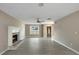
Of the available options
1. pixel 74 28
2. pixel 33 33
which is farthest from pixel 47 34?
pixel 74 28

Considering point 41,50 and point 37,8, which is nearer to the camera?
point 37,8

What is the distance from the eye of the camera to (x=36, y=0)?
2.77m

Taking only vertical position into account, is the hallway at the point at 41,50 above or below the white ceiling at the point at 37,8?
below

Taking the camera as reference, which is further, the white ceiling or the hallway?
the hallway

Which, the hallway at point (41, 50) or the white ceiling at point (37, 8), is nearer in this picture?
the white ceiling at point (37, 8)

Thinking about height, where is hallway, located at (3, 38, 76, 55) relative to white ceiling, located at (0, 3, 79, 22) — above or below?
below

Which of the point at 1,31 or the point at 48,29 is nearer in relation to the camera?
the point at 1,31

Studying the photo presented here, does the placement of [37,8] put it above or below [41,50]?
above

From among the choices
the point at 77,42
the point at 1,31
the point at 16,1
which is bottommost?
the point at 77,42

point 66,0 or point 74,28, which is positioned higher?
point 66,0
